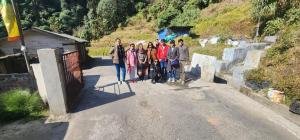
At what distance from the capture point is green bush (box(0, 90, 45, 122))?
6.11m

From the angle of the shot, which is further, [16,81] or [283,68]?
[16,81]

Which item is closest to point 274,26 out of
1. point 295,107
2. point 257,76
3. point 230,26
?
point 230,26

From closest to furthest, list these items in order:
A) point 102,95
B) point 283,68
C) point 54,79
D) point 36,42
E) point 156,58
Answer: point 54,79 → point 283,68 → point 102,95 → point 156,58 → point 36,42

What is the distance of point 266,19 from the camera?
57.5ft

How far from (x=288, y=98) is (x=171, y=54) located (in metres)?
4.03

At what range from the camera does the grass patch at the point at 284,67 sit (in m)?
6.35

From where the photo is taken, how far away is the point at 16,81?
23.7 ft

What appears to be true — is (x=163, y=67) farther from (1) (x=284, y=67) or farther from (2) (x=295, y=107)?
(2) (x=295, y=107)

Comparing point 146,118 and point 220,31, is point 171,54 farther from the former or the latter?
point 220,31

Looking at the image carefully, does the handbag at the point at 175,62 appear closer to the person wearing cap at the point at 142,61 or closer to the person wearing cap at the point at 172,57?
the person wearing cap at the point at 172,57

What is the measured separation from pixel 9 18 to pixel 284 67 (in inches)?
336

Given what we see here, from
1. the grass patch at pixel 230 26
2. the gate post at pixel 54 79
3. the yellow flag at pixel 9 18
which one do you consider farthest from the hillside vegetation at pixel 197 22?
the yellow flag at pixel 9 18

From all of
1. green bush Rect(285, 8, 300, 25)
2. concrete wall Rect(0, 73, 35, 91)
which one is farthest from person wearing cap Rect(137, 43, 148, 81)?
green bush Rect(285, 8, 300, 25)

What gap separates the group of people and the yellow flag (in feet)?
10.1
